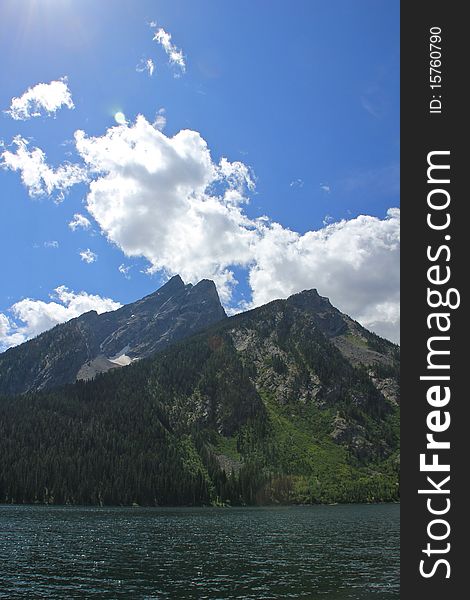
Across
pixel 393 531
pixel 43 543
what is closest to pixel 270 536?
pixel 393 531

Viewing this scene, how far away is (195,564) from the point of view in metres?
69.9

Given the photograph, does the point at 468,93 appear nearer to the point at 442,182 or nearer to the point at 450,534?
the point at 442,182

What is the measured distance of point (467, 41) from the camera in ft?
79.4

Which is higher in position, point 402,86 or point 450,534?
point 402,86

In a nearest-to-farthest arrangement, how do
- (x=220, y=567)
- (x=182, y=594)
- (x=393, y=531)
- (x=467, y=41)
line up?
(x=467, y=41), (x=182, y=594), (x=220, y=567), (x=393, y=531)

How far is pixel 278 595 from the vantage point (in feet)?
165

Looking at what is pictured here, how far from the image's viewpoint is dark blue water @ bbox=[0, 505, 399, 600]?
5206 cm

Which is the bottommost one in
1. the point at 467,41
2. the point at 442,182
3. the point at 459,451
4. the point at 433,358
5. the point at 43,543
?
the point at 43,543

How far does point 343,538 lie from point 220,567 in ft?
159

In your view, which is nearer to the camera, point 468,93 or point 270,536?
point 468,93

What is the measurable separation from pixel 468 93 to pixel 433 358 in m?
12.0

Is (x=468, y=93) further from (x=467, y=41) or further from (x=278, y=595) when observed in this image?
(x=278, y=595)

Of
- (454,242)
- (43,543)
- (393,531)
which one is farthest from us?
(393,531)

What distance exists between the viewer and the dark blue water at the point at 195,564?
171 ft
